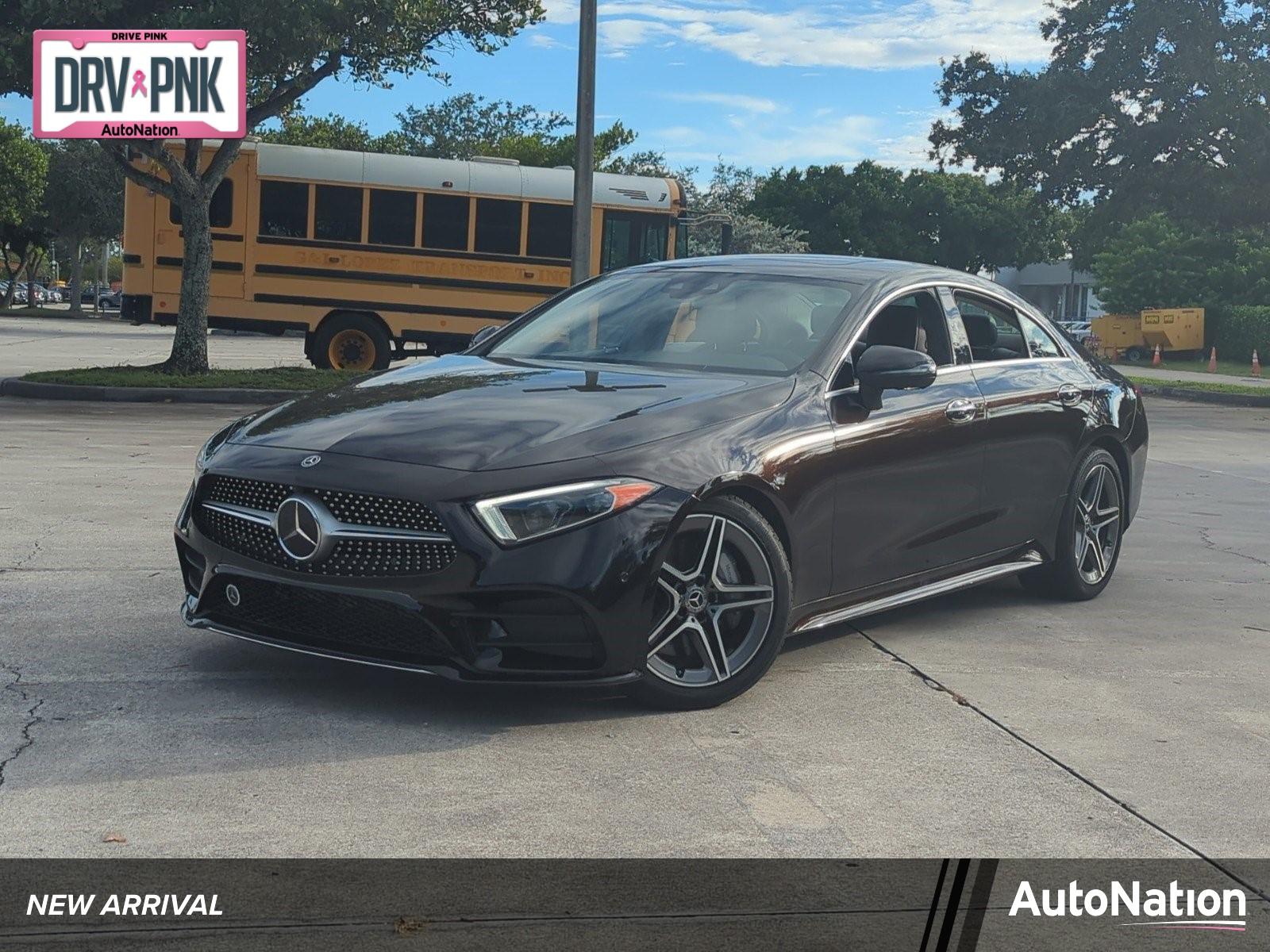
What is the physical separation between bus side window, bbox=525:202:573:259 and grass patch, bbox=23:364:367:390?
4377 millimetres

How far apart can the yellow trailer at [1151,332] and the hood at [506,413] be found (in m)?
40.1

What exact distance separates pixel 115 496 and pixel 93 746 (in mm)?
5753

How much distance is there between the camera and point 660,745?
15.5ft

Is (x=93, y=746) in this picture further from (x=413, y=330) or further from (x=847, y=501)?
(x=413, y=330)

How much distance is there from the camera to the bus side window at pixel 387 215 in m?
24.2

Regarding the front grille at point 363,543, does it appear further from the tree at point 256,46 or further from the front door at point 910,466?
the tree at point 256,46

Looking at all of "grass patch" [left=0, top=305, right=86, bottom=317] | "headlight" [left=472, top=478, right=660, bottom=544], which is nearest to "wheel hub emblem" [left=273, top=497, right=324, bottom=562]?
"headlight" [left=472, top=478, right=660, bottom=544]

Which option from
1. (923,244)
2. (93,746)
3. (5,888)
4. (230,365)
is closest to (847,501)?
(93,746)

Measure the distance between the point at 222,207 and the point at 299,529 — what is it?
19935 millimetres

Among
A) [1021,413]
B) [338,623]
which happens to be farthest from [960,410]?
[338,623]

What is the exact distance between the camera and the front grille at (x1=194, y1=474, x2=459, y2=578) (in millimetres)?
4695

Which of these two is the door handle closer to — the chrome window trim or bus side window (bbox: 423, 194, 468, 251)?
the chrome window trim

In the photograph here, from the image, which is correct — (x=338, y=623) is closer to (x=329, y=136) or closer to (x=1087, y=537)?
(x=1087, y=537)

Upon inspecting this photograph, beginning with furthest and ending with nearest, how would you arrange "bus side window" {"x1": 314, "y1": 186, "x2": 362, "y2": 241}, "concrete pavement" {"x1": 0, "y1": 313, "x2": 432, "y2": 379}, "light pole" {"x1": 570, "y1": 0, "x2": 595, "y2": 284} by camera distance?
1. "concrete pavement" {"x1": 0, "y1": 313, "x2": 432, "y2": 379}
2. "bus side window" {"x1": 314, "y1": 186, "x2": 362, "y2": 241}
3. "light pole" {"x1": 570, "y1": 0, "x2": 595, "y2": 284}
